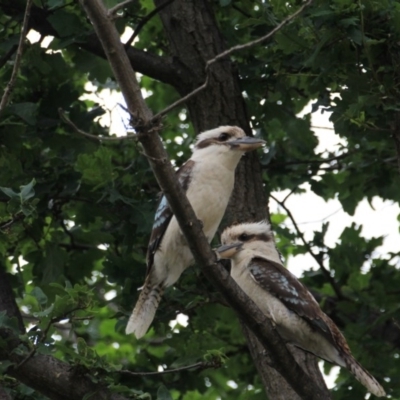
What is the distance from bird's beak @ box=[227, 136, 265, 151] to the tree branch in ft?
5.66

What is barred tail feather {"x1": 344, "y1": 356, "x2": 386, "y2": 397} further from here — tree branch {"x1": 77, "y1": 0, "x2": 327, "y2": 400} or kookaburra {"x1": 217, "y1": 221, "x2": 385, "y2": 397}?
tree branch {"x1": 77, "y1": 0, "x2": 327, "y2": 400}

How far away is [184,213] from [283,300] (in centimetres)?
210

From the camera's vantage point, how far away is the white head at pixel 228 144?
24.7 ft

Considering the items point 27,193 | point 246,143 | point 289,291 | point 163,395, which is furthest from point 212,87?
point 163,395

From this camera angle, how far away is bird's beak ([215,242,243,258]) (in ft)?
25.3

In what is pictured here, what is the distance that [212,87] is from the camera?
811 cm

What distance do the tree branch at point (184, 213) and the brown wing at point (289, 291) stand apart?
66 centimetres

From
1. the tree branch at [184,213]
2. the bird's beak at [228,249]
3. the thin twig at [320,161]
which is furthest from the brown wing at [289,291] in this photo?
the thin twig at [320,161]

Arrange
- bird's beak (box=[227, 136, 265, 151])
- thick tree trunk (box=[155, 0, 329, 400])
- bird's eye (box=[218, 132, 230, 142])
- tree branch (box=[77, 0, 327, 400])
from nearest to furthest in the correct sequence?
1. tree branch (box=[77, 0, 327, 400])
2. bird's beak (box=[227, 136, 265, 151])
3. bird's eye (box=[218, 132, 230, 142])
4. thick tree trunk (box=[155, 0, 329, 400])

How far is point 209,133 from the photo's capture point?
25.3 feet

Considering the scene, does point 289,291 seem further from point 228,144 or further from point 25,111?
point 25,111

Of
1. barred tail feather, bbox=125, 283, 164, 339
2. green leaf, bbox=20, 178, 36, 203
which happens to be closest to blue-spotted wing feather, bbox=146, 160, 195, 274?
barred tail feather, bbox=125, 283, 164, 339

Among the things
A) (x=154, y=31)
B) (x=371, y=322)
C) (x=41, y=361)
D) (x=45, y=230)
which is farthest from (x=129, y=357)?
(x=41, y=361)

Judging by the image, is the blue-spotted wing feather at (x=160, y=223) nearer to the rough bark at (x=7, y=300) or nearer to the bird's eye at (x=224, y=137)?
the bird's eye at (x=224, y=137)
